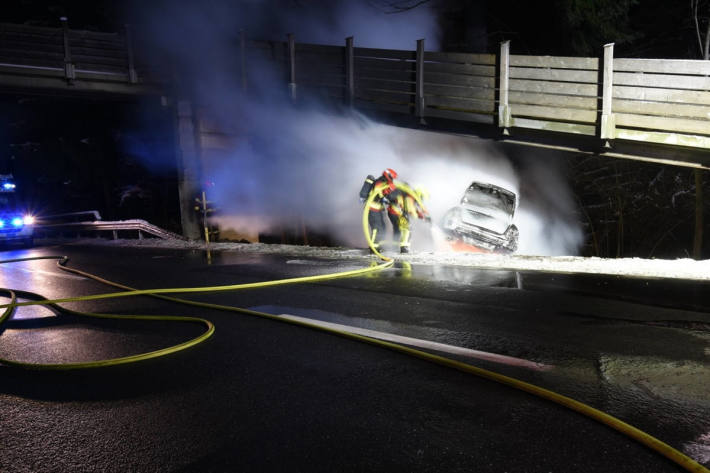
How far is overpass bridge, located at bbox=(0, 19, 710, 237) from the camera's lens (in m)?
10.3

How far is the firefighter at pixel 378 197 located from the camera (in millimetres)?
12672

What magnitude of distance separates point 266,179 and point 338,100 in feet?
17.2

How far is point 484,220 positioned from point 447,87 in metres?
3.69

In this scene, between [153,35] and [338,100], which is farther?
[153,35]

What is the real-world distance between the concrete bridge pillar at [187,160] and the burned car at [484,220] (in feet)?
31.1

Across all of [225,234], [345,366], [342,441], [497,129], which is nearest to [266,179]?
[225,234]

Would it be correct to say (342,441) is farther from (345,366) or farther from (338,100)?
(338,100)

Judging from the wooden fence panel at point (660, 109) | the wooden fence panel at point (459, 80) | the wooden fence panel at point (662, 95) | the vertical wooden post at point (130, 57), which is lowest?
the wooden fence panel at point (660, 109)

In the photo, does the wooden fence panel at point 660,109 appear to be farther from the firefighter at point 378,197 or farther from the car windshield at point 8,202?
the car windshield at point 8,202

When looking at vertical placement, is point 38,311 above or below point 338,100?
below

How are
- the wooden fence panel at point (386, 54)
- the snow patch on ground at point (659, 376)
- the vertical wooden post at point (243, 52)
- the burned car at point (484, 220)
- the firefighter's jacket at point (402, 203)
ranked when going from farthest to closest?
the vertical wooden post at point (243, 52) < the wooden fence panel at point (386, 54) < the burned car at point (484, 220) < the firefighter's jacket at point (402, 203) < the snow patch on ground at point (659, 376)

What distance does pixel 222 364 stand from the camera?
4.32m

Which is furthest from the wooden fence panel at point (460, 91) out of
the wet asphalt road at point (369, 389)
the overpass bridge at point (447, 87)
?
the wet asphalt road at point (369, 389)

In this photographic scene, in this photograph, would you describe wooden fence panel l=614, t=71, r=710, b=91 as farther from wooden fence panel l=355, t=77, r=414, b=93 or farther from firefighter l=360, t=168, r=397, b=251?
firefighter l=360, t=168, r=397, b=251
